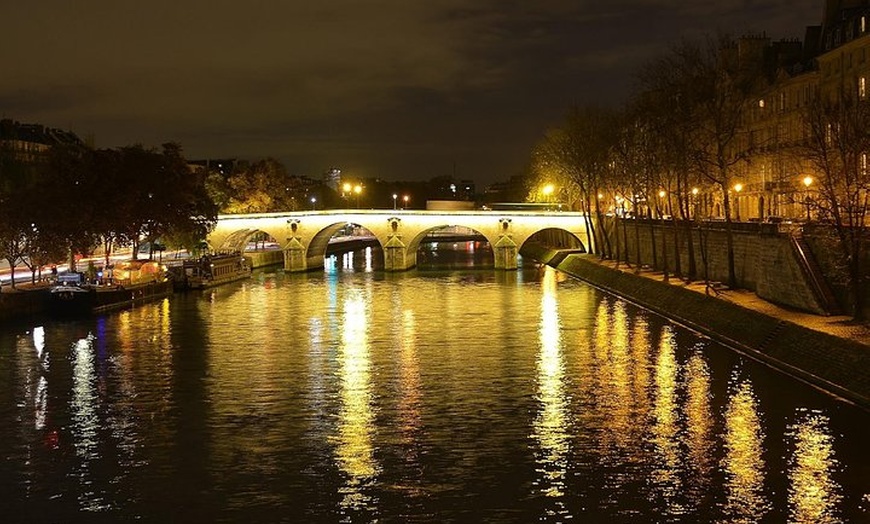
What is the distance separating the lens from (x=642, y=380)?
4159 cm

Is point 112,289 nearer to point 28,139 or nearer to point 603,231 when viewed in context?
point 603,231

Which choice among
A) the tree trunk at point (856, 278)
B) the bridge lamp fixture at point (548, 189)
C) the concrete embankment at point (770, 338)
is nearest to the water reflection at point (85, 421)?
the concrete embankment at point (770, 338)

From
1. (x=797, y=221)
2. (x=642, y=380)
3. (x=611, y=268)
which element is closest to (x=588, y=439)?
(x=642, y=380)

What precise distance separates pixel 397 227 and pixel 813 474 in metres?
83.7

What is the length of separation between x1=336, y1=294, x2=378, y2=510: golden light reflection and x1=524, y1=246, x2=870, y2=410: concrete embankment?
1516 cm

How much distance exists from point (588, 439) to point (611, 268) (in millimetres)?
52589

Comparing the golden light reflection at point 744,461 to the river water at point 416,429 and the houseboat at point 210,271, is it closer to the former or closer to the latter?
the river water at point 416,429

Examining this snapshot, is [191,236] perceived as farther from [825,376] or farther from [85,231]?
[825,376]

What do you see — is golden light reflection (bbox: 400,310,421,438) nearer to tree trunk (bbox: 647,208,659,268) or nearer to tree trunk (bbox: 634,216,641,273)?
tree trunk (bbox: 647,208,659,268)

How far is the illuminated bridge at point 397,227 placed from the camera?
10806cm

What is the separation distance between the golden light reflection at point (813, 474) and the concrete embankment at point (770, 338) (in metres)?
3.21

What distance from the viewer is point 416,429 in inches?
1336

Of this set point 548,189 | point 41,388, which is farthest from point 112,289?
point 548,189

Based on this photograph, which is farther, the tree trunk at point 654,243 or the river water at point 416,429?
the tree trunk at point 654,243
